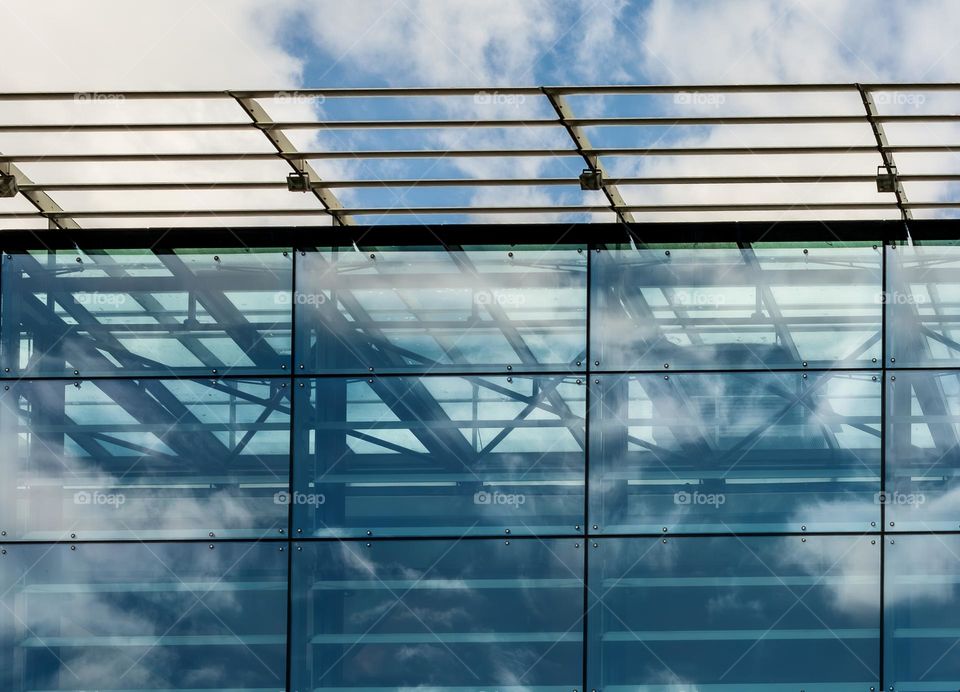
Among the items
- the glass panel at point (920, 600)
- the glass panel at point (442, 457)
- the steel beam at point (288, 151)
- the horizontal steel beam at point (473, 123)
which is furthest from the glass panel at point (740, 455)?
the steel beam at point (288, 151)

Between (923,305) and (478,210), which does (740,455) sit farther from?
(478,210)

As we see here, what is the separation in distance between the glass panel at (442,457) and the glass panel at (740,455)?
46 cm

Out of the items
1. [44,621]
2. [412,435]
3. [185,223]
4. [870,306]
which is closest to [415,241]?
[412,435]

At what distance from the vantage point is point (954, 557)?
13.1m

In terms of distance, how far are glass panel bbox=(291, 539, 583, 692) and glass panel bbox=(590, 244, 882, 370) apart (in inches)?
108

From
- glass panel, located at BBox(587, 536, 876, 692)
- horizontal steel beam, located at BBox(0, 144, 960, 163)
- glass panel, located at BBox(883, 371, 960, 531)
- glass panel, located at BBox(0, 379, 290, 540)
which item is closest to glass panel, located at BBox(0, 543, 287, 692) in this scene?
glass panel, located at BBox(0, 379, 290, 540)

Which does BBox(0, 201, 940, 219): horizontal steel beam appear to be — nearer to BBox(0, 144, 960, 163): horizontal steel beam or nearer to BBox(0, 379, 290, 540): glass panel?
BBox(0, 144, 960, 163): horizontal steel beam

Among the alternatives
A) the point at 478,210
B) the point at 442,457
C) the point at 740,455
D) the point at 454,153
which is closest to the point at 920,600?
the point at 740,455

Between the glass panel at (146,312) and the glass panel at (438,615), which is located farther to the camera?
the glass panel at (146,312)

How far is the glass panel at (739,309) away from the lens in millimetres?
13359

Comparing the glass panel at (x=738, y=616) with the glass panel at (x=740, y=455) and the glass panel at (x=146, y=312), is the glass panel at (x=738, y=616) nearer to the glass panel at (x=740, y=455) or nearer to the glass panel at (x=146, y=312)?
the glass panel at (x=740, y=455)

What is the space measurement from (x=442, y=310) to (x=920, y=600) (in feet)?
22.4

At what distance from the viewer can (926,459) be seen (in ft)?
43.3

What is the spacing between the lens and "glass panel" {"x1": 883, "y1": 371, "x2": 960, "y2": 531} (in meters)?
13.2
